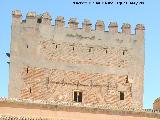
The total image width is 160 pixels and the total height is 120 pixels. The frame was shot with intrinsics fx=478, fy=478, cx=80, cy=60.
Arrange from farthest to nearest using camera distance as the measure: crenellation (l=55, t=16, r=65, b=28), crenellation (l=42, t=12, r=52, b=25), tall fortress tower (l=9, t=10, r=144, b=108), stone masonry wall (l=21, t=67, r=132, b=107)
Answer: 1. crenellation (l=55, t=16, r=65, b=28)
2. crenellation (l=42, t=12, r=52, b=25)
3. tall fortress tower (l=9, t=10, r=144, b=108)
4. stone masonry wall (l=21, t=67, r=132, b=107)

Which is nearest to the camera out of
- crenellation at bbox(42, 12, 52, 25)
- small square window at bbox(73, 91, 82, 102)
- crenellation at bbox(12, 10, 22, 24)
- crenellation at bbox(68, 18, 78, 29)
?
small square window at bbox(73, 91, 82, 102)

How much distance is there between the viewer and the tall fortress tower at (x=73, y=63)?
2914 cm

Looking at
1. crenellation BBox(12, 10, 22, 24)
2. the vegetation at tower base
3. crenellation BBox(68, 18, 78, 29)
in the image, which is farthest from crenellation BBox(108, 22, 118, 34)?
the vegetation at tower base

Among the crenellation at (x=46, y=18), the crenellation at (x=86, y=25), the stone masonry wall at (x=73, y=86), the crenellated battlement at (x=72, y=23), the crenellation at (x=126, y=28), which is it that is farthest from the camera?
the crenellation at (x=126, y=28)

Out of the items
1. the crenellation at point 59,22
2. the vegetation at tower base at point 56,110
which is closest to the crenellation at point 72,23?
the crenellation at point 59,22

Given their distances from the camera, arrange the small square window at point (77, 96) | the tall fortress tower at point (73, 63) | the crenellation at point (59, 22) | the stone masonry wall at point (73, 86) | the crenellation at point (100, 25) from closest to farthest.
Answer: the stone masonry wall at point (73, 86), the tall fortress tower at point (73, 63), the small square window at point (77, 96), the crenellation at point (59, 22), the crenellation at point (100, 25)

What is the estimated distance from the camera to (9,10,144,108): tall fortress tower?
1147 inches

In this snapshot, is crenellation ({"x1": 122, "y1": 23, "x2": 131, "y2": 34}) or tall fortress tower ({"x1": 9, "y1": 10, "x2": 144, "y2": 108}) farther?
crenellation ({"x1": 122, "y1": 23, "x2": 131, "y2": 34})

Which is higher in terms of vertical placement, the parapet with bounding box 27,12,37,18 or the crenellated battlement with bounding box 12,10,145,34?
the parapet with bounding box 27,12,37,18

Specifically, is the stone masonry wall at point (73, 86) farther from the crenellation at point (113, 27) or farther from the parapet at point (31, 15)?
the parapet at point (31, 15)

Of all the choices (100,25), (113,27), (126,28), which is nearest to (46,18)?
(100,25)

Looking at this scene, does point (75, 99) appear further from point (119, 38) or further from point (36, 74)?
point (119, 38)

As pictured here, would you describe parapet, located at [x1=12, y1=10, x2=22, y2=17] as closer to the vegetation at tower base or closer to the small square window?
the small square window

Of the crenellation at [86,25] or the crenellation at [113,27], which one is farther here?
the crenellation at [113,27]
